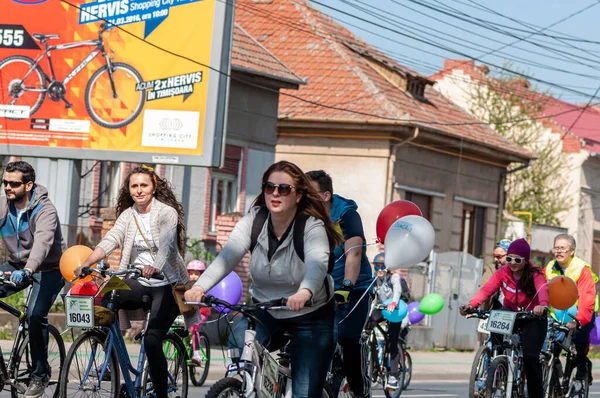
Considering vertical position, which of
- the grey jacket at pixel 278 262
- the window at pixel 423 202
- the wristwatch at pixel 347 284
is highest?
the window at pixel 423 202

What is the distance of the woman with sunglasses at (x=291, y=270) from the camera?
6930 mm

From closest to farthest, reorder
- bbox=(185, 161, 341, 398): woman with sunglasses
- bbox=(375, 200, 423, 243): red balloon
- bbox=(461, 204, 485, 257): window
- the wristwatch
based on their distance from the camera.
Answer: bbox=(185, 161, 341, 398): woman with sunglasses < the wristwatch < bbox=(375, 200, 423, 243): red balloon < bbox=(461, 204, 485, 257): window

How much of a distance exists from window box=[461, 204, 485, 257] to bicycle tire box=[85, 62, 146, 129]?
16.2 m

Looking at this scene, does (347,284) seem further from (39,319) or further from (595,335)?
(595,335)

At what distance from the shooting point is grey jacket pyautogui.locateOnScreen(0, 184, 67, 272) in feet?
31.4

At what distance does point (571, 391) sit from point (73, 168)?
1116 cm

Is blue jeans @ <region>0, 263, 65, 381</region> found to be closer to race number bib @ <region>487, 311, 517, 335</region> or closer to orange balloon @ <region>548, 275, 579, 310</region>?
race number bib @ <region>487, 311, 517, 335</region>

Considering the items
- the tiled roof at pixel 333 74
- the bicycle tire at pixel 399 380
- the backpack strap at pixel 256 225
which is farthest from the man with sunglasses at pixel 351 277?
the tiled roof at pixel 333 74

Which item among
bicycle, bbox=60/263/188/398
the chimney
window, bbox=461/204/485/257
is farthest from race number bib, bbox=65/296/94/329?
the chimney

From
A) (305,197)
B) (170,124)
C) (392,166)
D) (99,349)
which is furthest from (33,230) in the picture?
(392,166)

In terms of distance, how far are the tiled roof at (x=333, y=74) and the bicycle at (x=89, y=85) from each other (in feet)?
34.0

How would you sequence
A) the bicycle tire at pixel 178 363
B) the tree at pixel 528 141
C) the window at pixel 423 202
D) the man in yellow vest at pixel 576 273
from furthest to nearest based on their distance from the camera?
1. the tree at pixel 528 141
2. the window at pixel 423 202
3. the man in yellow vest at pixel 576 273
4. the bicycle tire at pixel 178 363

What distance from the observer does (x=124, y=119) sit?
20188mm

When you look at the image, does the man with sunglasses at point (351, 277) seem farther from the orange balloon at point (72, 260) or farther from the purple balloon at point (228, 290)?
the purple balloon at point (228, 290)
